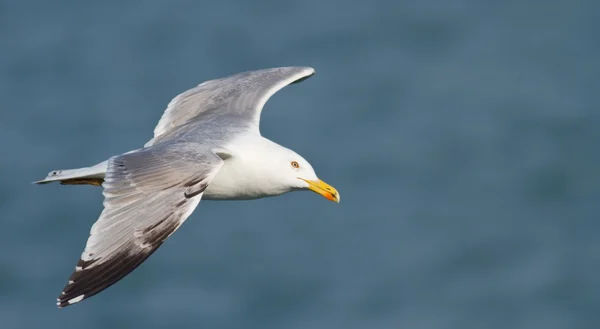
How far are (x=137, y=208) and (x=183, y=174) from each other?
0.57m

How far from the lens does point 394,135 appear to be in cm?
2598

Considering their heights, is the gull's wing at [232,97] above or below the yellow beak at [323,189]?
above

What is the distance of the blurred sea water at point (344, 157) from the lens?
22.9m

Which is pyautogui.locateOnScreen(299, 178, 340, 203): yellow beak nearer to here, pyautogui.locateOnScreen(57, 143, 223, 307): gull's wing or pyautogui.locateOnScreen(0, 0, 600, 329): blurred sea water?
pyautogui.locateOnScreen(57, 143, 223, 307): gull's wing

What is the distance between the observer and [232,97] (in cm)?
1553

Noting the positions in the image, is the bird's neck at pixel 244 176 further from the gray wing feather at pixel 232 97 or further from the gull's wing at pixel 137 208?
the gray wing feather at pixel 232 97

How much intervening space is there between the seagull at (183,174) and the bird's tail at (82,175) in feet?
0.04

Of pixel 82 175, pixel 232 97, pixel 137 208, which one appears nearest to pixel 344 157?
pixel 232 97

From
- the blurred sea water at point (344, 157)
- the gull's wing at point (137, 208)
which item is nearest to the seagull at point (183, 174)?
the gull's wing at point (137, 208)

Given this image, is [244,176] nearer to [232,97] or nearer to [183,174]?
[183,174]

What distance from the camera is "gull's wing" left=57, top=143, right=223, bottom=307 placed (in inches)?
444

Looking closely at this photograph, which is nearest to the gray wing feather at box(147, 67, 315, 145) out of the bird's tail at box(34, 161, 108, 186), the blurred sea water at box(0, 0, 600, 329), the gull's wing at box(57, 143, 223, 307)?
the bird's tail at box(34, 161, 108, 186)

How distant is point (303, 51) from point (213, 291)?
7.35 metres

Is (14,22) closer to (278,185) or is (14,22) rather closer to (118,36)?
(118,36)
